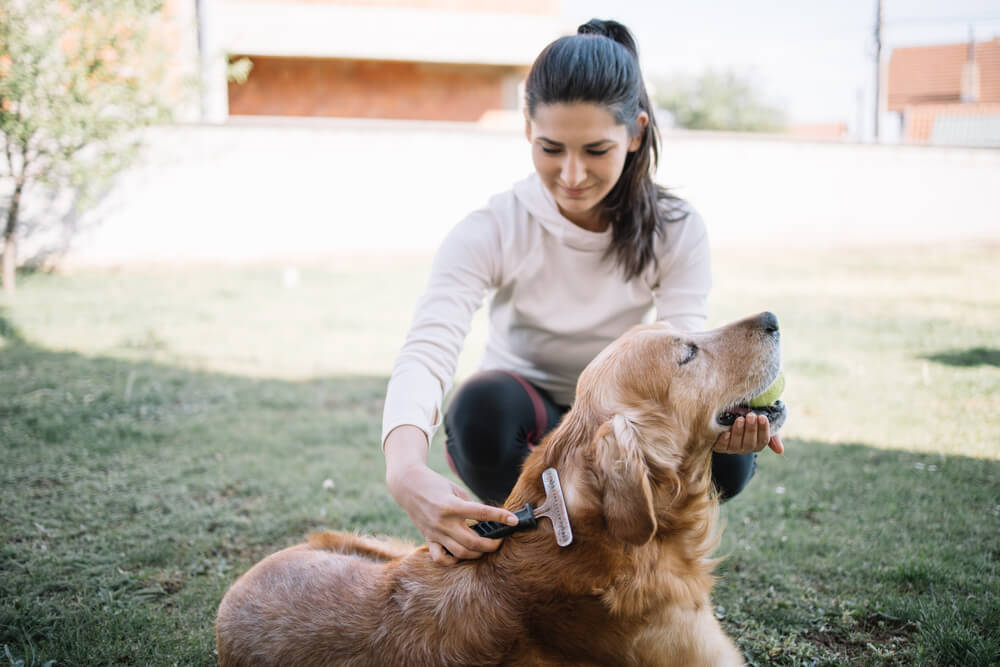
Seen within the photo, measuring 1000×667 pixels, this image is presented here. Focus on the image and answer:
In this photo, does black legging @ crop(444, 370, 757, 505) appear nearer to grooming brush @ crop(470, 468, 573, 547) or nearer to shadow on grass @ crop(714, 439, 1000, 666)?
shadow on grass @ crop(714, 439, 1000, 666)

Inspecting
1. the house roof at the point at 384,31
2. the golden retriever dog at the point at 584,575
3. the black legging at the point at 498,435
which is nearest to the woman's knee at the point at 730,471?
the black legging at the point at 498,435

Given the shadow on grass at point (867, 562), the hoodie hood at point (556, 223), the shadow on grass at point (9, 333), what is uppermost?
the hoodie hood at point (556, 223)

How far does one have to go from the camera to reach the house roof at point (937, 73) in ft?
145

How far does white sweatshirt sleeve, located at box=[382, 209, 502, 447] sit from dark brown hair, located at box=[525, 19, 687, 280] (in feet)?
1.81

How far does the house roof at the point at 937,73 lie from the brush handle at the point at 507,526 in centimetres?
5286

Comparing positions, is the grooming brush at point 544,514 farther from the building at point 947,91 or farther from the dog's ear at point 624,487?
the building at point 947,91

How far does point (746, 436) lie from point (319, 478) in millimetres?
2812

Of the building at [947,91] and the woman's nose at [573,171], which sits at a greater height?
the building at [947,91]

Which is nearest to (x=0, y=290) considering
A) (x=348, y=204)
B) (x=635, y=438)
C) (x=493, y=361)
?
(x=348, y=204)

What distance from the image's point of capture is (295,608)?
2.09 meters

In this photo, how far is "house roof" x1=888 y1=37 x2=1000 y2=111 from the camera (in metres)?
44.1

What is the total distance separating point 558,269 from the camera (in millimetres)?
3211

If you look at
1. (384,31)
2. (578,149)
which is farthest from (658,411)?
(384,31)

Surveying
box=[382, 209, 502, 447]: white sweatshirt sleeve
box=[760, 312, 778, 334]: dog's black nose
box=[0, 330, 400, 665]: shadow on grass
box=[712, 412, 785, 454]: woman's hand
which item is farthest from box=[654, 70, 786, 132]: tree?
box=[712, 412, 785, 454]: woman's hand
